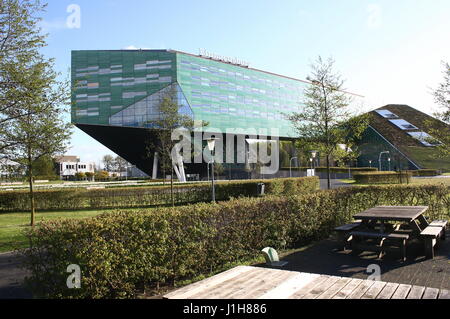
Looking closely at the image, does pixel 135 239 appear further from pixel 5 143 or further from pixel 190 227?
pixel 5 143

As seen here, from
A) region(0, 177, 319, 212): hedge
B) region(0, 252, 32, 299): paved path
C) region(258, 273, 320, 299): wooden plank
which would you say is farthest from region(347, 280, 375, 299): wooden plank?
region(0, 177, 319, 212): hedge

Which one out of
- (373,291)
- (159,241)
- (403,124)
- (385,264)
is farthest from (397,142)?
(373,291)

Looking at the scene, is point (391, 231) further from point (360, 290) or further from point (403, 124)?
Answer: point (403, 124)

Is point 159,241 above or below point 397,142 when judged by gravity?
below

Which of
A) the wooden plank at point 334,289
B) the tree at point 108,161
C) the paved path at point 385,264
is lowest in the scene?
the paved path at point 385,264

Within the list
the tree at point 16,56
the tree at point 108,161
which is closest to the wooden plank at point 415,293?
the tree at point 16,56

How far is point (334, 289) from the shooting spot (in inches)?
124

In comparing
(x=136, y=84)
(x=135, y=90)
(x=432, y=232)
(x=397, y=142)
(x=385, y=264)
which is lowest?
(x=385, y=264)

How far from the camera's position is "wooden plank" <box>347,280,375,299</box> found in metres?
2.96

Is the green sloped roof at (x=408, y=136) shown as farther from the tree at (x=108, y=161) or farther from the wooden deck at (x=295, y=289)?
the tree at (x=108, y=161)

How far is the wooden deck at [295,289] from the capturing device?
2.98 meters

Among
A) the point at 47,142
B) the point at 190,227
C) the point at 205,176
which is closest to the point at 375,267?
the point at 190,227

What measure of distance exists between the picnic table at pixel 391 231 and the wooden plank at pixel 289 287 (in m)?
4.26

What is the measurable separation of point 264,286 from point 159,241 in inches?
99.7
